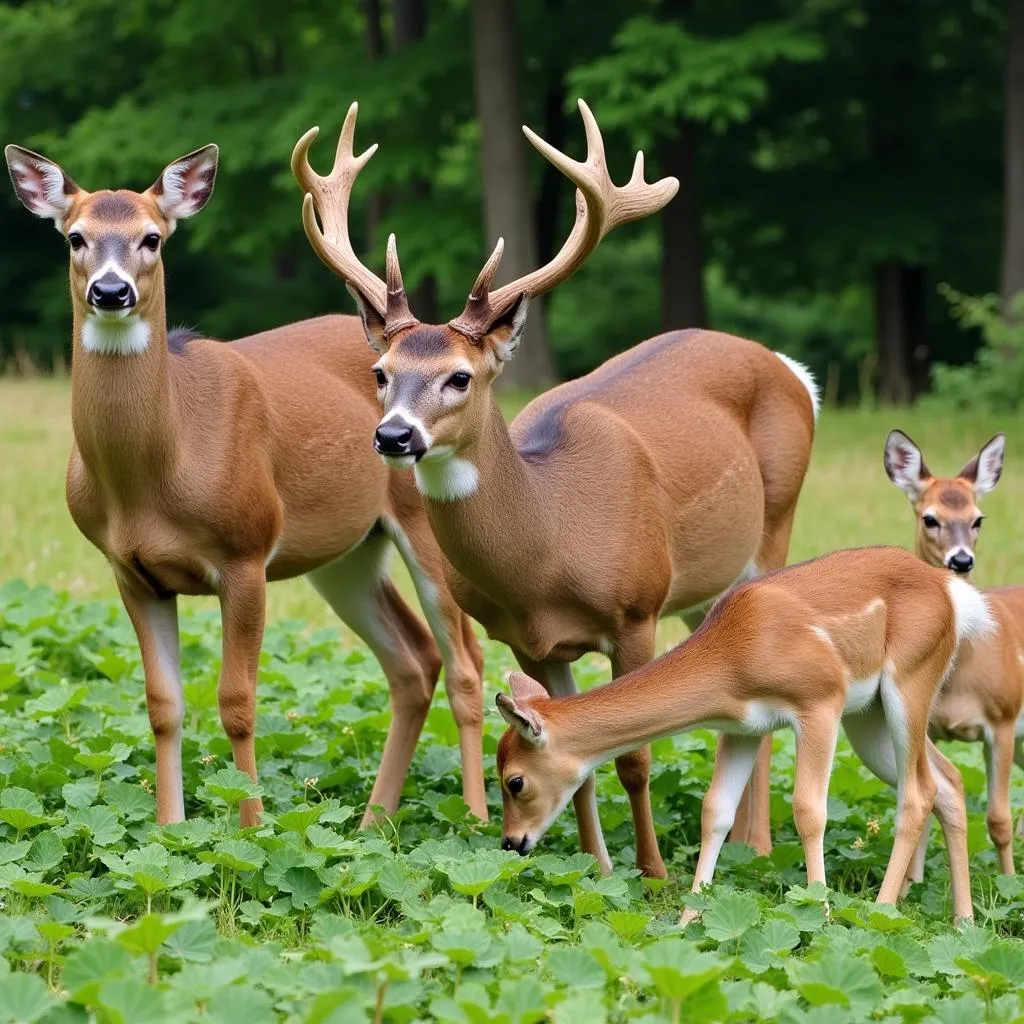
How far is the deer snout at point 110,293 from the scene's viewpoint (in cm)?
540

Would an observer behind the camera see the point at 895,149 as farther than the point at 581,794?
Yes

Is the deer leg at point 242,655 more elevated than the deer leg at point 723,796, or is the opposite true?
the deer leg at point 242,655

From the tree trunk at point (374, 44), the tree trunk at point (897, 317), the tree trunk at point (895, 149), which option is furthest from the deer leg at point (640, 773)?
the tree trunk at point (374, 44)

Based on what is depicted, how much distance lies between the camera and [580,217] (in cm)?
620

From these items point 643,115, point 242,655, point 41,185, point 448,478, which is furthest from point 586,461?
point 643,115

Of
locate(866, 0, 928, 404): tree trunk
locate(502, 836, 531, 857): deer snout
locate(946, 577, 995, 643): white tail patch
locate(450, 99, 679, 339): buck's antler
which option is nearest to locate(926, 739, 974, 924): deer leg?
locate(946, 577, 995, 643): white tail patch

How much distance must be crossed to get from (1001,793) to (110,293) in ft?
11.3

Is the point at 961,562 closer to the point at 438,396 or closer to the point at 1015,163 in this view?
the point at 438,396

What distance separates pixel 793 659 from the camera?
552 cm

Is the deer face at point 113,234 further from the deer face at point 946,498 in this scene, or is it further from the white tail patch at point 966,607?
the deer face at point 946,498

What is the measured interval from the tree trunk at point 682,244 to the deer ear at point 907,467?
14206 mm

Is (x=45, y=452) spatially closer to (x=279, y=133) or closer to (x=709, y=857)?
(x=279, y=133)

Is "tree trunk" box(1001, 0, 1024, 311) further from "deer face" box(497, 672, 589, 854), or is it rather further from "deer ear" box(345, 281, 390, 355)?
"deer face" box(497, 672, 589, 854)

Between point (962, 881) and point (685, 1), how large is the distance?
17.2 metres
